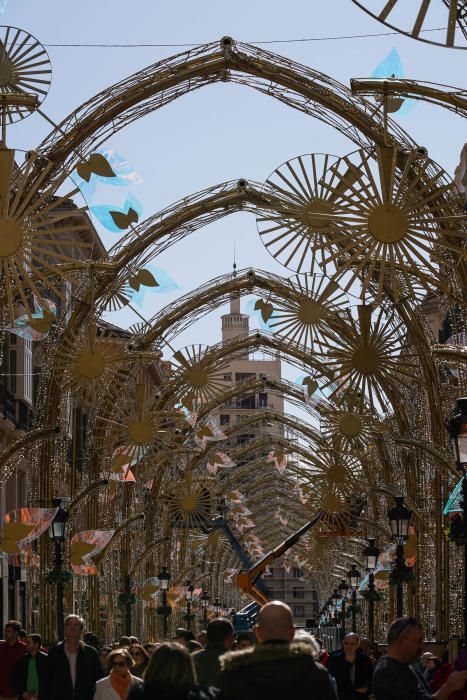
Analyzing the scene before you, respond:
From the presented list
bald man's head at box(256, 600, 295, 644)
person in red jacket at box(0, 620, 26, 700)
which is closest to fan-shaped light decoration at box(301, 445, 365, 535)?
person in red jacket at box(0, 620, 26, 700)

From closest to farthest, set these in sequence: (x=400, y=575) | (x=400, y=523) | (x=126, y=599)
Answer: (x=400, y=523)
(x=400, y=575)
(x=126, y=599)

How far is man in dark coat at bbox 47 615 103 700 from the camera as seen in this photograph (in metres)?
16.2

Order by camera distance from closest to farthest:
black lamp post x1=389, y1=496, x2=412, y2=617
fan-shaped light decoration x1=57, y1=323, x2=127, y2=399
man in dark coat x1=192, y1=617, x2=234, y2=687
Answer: man in dark coat x1=192, y1=617, x2=234, y2=687 < fan-shaped light decoration x1=57, y1=323, x2=127, y2=399 < black lamp post x1=389, y1=496, x2=412, y2=617

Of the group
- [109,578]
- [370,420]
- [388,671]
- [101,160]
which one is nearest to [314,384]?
[370,420]

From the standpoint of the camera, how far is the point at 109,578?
5466cm

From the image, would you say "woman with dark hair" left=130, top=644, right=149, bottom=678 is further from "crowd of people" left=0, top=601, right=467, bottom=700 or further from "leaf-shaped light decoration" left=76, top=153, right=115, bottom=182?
"leaf-shaped light decoration" left=76, top=153, right=115, bottom=182

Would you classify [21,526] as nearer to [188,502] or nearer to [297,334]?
[297,334]

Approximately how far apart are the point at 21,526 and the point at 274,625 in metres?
20.8

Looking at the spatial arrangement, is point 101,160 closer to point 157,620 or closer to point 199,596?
point 157,620

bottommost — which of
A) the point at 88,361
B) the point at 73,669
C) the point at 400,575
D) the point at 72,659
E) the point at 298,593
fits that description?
the point at 73,669

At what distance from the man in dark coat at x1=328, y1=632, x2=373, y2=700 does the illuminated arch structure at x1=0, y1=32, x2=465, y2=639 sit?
400cm

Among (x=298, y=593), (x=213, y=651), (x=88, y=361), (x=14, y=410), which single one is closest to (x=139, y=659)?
(x=213, y=651)

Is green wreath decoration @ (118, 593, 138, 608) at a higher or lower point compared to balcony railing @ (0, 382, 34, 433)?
lower

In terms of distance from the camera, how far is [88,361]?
1210 inches
